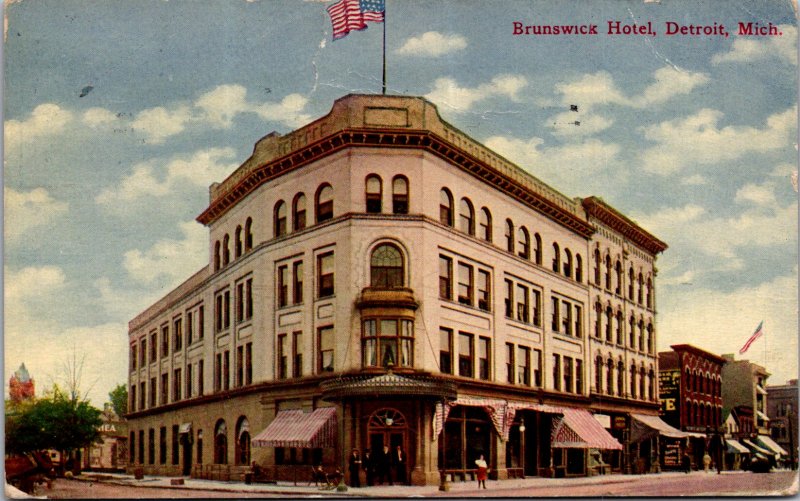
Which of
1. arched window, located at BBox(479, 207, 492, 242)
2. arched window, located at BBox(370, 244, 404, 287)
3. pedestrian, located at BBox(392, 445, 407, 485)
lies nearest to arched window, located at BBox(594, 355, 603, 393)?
arched window, located at BBox(479, 207, 492, 242)

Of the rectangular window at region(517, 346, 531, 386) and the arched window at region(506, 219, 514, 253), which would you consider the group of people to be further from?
the arched window at region(506, 219, 514, 253)

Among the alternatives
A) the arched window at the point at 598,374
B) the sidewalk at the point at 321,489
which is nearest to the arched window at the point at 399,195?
the sidewalk at the point at 321,489

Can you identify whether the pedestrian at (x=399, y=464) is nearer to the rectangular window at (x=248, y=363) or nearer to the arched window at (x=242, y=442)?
the arched window at (x=242, y=442)

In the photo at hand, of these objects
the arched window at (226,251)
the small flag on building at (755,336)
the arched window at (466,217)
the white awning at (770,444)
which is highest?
the arched window at (466,217)

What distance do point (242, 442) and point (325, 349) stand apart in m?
3.10

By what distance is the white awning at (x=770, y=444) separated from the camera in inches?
951

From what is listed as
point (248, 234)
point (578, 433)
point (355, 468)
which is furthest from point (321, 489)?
point (578, 433)

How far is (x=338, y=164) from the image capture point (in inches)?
973

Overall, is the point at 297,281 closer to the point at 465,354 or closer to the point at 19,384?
the point at 465,354

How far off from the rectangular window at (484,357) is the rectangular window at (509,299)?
3.48ft

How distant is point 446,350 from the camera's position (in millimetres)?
25422

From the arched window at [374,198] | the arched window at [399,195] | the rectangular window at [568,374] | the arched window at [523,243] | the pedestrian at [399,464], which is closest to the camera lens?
the pedestrian at [399,464]

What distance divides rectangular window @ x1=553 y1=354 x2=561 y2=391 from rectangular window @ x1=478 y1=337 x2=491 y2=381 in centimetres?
269

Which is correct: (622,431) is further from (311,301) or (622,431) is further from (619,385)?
(311,301)
